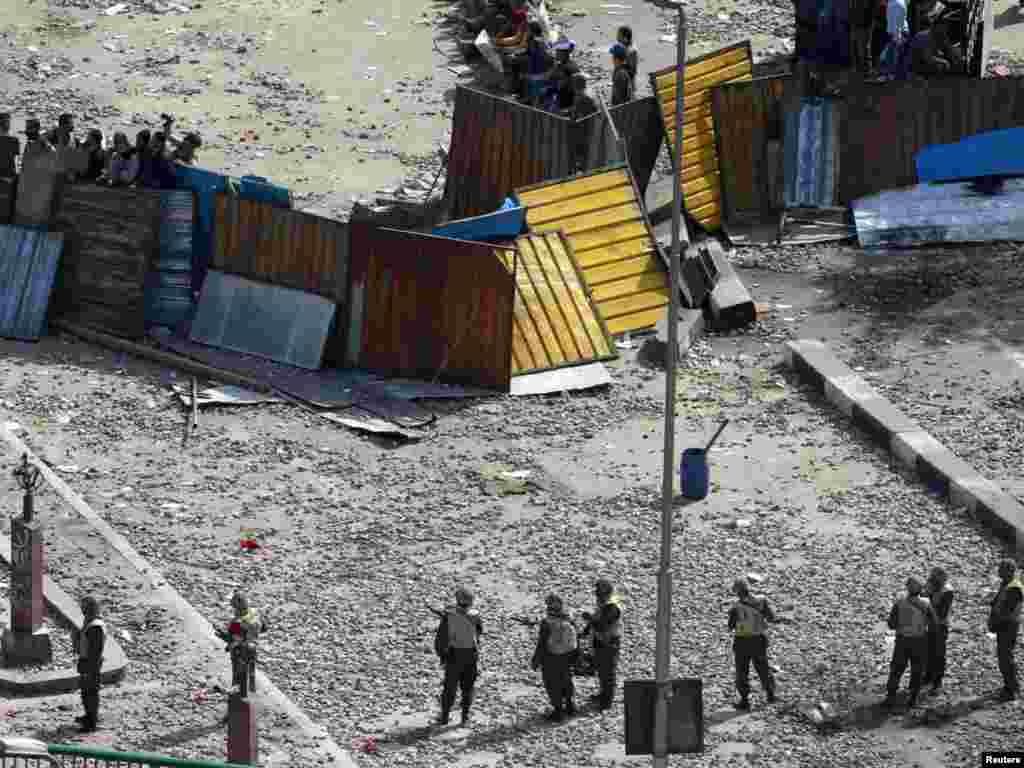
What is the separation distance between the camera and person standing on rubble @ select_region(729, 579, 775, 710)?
68.6ft

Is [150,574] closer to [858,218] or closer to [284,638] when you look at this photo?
[284,638]

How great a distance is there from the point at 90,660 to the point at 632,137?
45.7 ft

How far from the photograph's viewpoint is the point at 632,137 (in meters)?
32.0

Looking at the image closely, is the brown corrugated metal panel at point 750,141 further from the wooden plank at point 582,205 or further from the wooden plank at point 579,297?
the wooden plank at point 579,297

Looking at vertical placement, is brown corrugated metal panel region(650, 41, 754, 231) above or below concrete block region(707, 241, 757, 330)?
above

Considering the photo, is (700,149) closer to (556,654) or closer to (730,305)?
(730,305)

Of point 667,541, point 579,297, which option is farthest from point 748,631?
point 579,297

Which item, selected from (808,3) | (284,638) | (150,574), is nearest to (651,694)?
(284,638)

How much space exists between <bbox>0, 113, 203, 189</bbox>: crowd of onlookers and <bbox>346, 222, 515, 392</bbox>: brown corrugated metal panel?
2727 millimetres

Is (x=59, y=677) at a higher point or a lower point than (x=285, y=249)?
lower

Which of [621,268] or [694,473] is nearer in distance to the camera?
[694,473]

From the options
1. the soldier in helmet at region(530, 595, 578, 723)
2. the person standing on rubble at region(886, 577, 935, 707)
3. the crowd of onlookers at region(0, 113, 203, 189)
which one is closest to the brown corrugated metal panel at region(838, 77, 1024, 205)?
the crowd of onlookers at region(0, 113, 203, 189)

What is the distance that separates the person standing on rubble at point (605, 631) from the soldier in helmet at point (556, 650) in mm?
205

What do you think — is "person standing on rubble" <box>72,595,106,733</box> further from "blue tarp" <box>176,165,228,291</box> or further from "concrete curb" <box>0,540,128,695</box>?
"blue tarp" <box>176,165,228,291</box>
